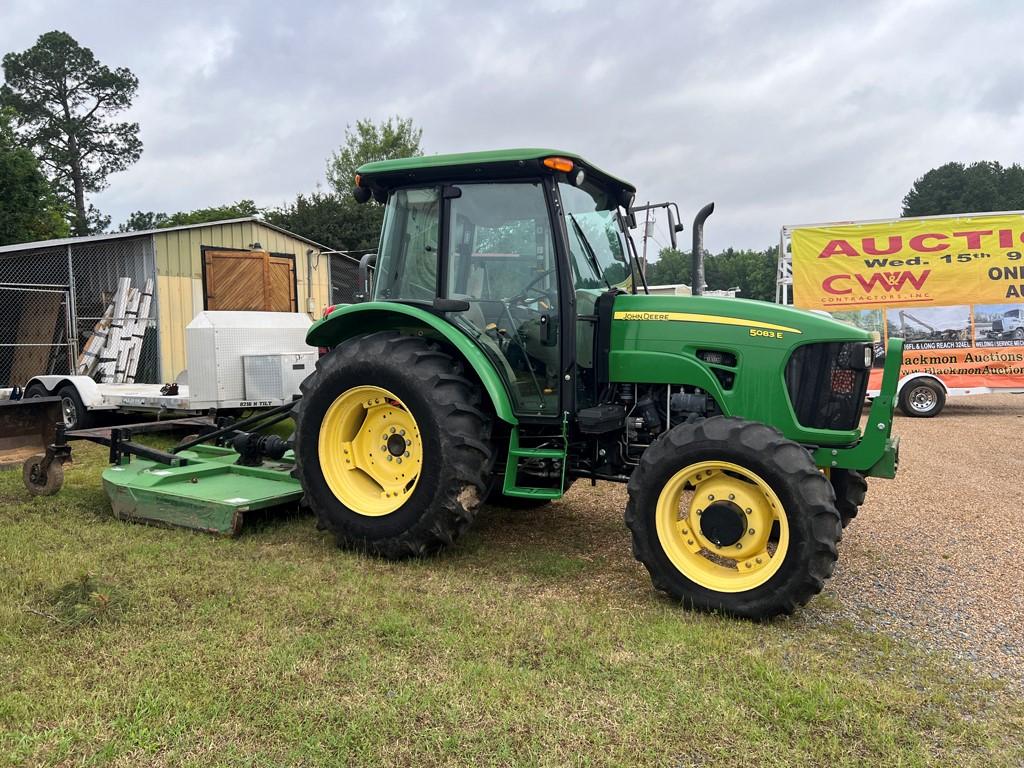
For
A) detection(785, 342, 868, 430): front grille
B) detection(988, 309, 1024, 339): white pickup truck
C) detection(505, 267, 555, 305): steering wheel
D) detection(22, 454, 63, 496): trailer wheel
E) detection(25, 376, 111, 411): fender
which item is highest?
detection(505, 267, 555, 305): steering wheel

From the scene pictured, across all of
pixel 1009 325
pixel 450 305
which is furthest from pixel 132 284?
pixel 1009 325

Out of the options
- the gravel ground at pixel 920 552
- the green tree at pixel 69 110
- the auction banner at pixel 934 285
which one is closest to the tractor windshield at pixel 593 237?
the gravel ground at pixel 920 552

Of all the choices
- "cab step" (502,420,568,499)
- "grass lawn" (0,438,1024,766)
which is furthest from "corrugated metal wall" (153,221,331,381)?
"cab step" (502,420,568,499)

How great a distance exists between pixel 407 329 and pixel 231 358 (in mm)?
4059

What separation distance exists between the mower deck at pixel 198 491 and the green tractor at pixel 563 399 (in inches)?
0.8

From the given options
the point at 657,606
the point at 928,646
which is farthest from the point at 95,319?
the point at 928,646

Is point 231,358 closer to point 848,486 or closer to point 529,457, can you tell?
point 529,457

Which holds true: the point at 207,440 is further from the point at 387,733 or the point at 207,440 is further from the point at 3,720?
the point at 387,733

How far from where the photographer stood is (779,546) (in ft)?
11.0

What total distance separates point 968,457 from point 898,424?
9.48 feet

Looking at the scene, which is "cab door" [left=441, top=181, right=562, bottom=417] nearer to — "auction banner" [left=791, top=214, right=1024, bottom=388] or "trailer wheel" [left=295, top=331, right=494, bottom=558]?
"trailer wheel" [left=295, top=331, right=494, bottom=558]

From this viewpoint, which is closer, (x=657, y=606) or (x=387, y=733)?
(x=387, y=733)

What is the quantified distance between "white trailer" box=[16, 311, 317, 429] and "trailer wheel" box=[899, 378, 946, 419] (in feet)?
28.6

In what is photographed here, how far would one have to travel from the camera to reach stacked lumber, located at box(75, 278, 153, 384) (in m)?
12.4
